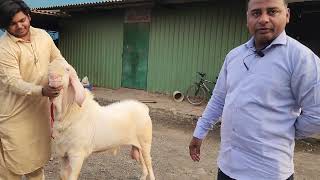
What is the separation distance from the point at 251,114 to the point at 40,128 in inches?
78.9

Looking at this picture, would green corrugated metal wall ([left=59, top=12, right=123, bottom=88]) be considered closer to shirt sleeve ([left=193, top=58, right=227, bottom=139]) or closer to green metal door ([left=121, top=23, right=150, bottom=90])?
green metal door ([left=121, top=23, right=150, bottom=90])

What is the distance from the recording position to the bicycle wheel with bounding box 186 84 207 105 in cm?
1123

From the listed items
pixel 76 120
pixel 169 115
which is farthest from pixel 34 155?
pixel 169 115

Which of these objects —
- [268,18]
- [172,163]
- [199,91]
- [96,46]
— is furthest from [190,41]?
[268,18]

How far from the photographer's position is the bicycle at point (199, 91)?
11.3 meters

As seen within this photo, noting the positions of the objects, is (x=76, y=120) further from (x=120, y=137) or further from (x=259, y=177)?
(x=259, y=177)

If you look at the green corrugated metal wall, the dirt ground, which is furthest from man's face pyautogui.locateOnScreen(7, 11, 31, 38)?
the green corrugated metal wall

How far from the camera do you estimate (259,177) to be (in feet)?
6.80

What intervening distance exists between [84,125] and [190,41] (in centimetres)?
867

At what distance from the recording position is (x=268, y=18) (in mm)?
2018

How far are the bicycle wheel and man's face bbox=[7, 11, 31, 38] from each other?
843 centimetres

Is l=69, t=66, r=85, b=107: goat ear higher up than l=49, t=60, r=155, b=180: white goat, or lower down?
higher up

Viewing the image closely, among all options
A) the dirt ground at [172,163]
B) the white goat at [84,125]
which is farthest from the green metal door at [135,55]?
the white goat at [84,125]

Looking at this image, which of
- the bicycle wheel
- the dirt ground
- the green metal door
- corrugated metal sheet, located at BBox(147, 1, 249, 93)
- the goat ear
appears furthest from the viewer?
the green metal door
